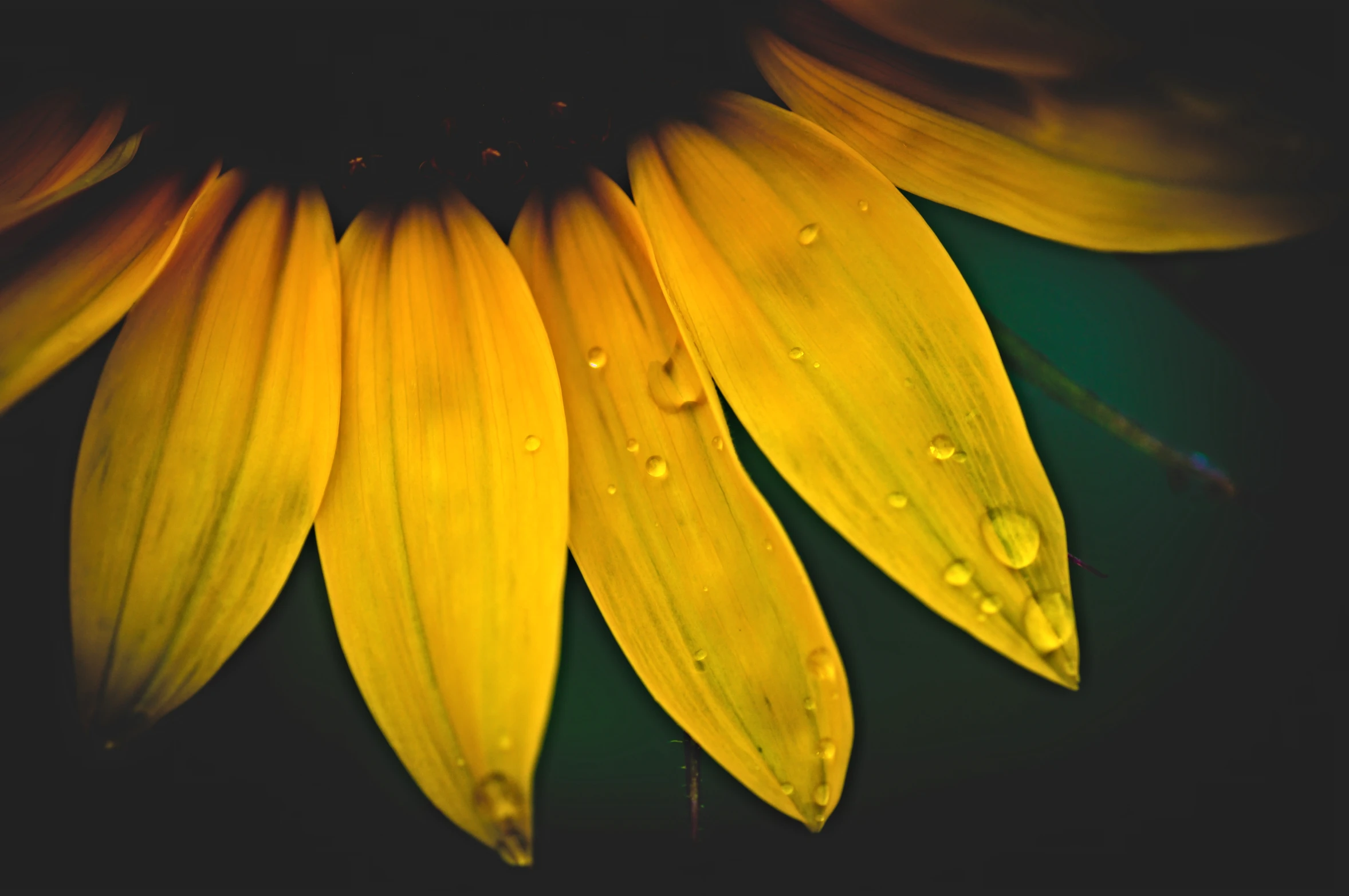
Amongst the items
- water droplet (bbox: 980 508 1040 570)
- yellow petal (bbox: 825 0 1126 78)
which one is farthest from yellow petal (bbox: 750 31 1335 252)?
water droplet (bbox: 980 508 1040 570)

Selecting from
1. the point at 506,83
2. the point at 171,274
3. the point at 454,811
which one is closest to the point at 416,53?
the point at 506,83

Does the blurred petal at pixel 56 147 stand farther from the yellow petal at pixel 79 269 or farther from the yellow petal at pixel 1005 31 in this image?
the yellow petal at pixel 1005 31

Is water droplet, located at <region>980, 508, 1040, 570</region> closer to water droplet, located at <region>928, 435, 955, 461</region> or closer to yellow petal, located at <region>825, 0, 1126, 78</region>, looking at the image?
water droplet, located at <region>928, 435, 955, 461</region>

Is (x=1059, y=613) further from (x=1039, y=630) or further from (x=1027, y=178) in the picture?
(x=1027, y=178)

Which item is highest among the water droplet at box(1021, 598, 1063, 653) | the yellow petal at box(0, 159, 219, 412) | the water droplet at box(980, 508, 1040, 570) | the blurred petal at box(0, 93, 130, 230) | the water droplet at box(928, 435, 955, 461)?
the blurred petal at box(0, 93, 130, 230)

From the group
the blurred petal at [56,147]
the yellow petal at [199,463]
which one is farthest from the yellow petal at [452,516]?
the blurred petal at [56,147]

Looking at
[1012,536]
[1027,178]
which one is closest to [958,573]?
[1012,536]

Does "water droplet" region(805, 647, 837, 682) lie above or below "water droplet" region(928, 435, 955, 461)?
below
